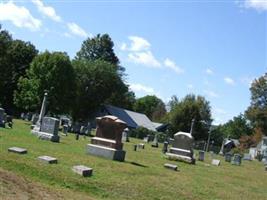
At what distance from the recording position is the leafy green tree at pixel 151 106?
5138 inches

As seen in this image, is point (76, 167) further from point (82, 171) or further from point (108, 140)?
point (108, 140)

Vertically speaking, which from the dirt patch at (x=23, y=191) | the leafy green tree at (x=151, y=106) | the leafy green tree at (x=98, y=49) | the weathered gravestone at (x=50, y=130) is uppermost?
the leafy green tree at (x=98, y=49)

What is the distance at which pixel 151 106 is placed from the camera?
144 m

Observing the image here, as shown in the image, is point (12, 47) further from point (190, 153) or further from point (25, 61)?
point (190, 153)

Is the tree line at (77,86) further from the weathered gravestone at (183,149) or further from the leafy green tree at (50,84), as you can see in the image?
the weathered gravestone at (183,149)

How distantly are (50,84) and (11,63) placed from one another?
16.4 m

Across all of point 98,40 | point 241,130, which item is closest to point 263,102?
point 98,40

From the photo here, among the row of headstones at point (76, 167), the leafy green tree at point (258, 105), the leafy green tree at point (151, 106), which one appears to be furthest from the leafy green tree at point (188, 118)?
the row of headstones at point (76, 167)

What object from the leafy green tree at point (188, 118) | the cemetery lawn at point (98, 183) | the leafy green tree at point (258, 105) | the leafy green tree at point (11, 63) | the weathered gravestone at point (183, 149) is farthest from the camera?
the leafy green tree at point (188, 118)

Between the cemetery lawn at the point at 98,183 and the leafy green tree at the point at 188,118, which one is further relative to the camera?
the leafy green tree at the point at 188,118

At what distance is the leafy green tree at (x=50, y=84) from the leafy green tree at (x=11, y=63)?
8.93m

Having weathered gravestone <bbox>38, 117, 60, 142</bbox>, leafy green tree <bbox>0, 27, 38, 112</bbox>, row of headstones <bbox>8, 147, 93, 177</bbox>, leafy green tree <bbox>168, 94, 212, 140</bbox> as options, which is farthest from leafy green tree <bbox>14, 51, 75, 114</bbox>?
row of headstones <bbox>8, 147, 93, 177</bbox>

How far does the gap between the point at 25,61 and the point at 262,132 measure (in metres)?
38.5

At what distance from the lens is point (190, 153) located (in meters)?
30.4
